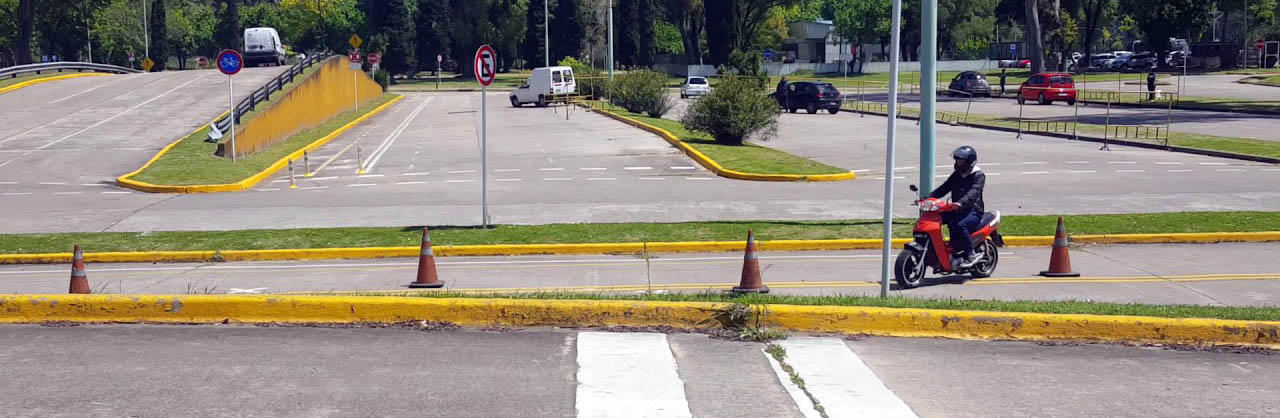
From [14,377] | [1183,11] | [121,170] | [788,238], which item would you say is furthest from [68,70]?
[1183,11]

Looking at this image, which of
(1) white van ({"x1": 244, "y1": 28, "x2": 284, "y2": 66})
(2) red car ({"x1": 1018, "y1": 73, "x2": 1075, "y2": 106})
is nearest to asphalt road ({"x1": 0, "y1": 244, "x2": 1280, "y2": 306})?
(2) red car ({"x1": 1018, "y1": 73, "x2": 1075, "y2": 106})

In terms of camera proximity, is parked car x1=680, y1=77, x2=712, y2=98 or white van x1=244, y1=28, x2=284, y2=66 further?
parked car x1=680, y1=77, x2=712, y2=98

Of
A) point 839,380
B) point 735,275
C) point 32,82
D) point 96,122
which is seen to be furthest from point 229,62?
point 32,82

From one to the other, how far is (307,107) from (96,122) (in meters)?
7.63

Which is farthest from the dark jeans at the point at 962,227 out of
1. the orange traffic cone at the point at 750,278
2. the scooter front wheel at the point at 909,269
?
the orange traffic cone at the point at 750,278

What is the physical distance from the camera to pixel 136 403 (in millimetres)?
6676

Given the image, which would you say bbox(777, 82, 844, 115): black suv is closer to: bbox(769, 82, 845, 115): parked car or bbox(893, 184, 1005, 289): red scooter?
bbox(769, 82, 845, 115): parked car

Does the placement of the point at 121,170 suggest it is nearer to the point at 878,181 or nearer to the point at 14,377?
the point at 878,181

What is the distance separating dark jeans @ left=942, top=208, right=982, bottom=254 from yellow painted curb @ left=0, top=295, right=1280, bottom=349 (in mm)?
3248

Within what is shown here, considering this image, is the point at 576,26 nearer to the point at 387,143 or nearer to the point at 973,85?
the point at 973,85

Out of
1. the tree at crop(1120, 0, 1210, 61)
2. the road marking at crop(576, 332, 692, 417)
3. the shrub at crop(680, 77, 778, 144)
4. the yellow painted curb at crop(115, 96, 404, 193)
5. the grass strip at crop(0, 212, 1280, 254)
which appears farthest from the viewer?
the tree at crop(1120, 0, 1210, 61)

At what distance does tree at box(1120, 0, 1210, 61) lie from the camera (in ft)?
279

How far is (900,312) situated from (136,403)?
534cm

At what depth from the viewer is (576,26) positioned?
104250 mm
